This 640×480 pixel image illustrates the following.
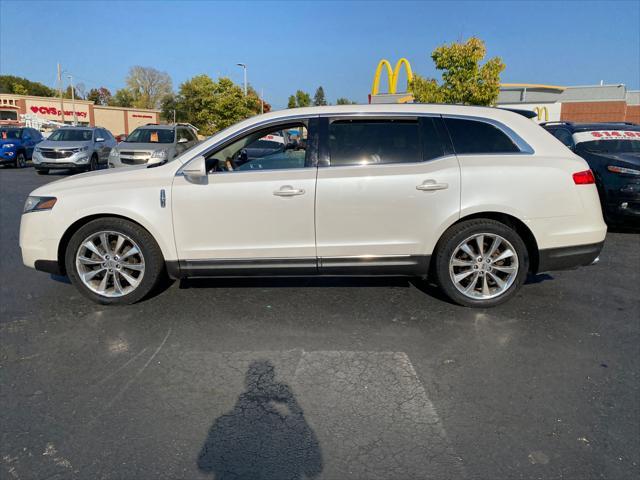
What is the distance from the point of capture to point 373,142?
4.38 m

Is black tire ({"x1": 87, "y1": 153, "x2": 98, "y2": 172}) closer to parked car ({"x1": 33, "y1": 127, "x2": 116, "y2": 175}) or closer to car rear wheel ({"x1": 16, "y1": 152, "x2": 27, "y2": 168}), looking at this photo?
parked car ({"x1": 33, "y1": 127, "x2": 116, "y2": 175})

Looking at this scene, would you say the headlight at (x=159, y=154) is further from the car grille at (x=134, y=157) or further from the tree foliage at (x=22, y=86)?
the tree foliage at (x=22, y=86)

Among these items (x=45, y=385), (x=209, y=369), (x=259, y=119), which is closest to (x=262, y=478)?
(x=209, y=369)

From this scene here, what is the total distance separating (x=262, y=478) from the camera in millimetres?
2316

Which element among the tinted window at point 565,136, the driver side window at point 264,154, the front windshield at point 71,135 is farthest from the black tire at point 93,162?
the tinted window at point 565,136

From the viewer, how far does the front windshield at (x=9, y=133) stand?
20116 millimetres

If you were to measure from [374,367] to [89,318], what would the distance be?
257 cm

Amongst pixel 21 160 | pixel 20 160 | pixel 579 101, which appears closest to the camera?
pixel 20 160

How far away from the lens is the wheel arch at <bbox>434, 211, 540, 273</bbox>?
172 inches

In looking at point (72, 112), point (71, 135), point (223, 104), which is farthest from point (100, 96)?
point (71, 135)

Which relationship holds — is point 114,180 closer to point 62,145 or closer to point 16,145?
point 62,145

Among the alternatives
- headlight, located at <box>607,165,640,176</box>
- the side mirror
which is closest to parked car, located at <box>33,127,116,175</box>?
the side mirror

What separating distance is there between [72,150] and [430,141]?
15.4 meters

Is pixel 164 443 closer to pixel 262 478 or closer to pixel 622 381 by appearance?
pixel 262 478
